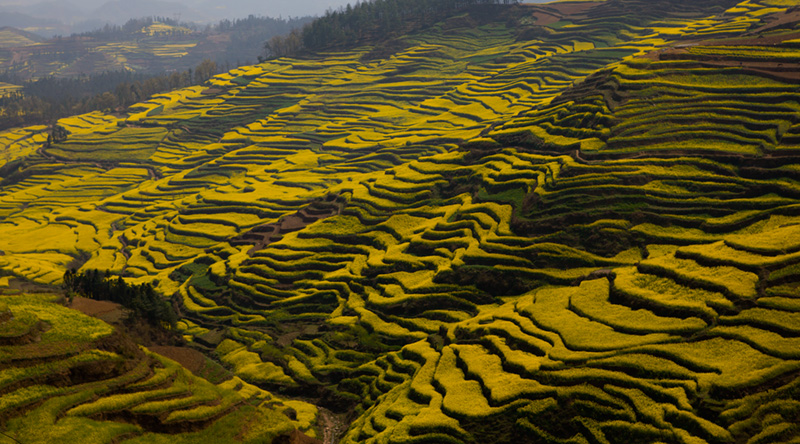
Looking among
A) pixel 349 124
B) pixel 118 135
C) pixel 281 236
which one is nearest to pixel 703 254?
pixel 281 236

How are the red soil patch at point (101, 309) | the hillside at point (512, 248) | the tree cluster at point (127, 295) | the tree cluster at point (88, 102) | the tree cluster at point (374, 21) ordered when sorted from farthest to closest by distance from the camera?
the tree cluster at point (88, 102)
the tree cluster at point (374, 21)
the tree cluster at point (127, 295)
the red soil patch at point (101, 309)
the hillside at point (512, 248)

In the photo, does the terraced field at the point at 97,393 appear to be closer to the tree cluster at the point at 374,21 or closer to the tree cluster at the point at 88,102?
the tree cluster at the point at 374,21

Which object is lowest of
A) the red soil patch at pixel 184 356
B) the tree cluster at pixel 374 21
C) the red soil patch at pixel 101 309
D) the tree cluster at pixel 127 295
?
the red soil patch at pixel 184 356

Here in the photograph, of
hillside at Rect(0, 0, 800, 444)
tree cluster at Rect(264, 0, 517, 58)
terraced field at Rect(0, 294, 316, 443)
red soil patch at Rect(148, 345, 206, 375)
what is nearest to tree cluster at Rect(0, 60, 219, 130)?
tree cluster at Rect(264, 0, 517, 58)

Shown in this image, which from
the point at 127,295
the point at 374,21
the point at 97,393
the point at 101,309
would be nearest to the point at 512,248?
the point at 97,393

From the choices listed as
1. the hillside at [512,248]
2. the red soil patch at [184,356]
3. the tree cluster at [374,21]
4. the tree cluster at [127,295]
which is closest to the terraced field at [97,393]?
the red soil patch at [184,356]

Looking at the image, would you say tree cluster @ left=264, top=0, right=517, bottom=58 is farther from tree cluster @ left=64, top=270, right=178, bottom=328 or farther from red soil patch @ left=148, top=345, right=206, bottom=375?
red soil patch @ left=148, top=345, right=206, bottom=375

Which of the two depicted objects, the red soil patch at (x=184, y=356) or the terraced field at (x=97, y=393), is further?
the red soil patch at (x=184, y=356)
